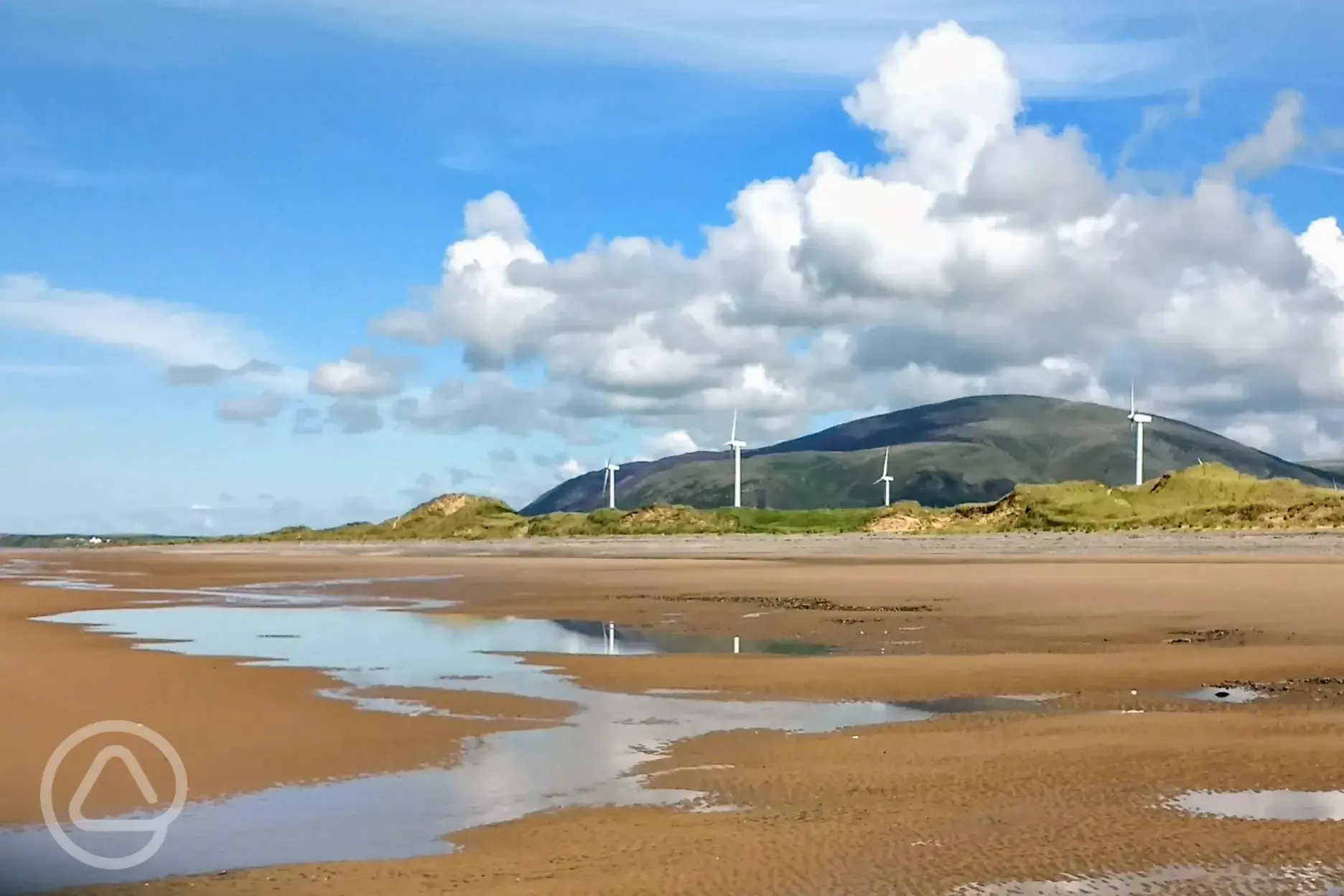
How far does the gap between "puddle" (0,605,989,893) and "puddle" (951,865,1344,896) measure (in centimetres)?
387

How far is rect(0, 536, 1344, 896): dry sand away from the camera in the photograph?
999 centimetres

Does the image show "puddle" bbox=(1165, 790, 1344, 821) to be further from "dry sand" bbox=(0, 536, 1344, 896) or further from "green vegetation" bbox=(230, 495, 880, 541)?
"green vegetation" bbox=(230, 495, 880, 541)

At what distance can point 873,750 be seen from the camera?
14828 mm

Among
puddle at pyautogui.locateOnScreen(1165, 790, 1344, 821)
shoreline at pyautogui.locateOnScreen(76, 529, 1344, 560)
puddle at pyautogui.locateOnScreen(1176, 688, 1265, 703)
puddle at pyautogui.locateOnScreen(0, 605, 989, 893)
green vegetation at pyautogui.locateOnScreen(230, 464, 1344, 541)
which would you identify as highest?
green vegetation at pyautogui.locateOnScreen(230, 464, 1344, 541)

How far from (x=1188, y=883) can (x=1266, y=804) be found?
115 inches

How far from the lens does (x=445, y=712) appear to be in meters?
18.2

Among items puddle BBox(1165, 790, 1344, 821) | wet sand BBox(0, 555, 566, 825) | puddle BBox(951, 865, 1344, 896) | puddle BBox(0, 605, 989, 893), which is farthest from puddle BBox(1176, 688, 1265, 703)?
wet sand BBox(0, 555, 566, 825)

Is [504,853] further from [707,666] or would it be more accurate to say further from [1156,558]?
[1156,558]

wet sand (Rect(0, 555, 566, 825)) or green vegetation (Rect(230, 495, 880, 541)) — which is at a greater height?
green vegetation (Rect(230, 495, 880, 541))

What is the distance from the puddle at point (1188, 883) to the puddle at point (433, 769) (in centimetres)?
387

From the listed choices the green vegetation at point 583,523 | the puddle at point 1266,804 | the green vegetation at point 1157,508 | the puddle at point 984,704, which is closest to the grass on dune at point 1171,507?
the green vegetation at point 1157,508

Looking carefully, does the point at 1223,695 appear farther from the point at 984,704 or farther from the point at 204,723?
the point at 204,723

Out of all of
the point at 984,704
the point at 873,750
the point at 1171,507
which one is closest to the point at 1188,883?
the point at 873,750

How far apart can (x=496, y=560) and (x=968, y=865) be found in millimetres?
74488
